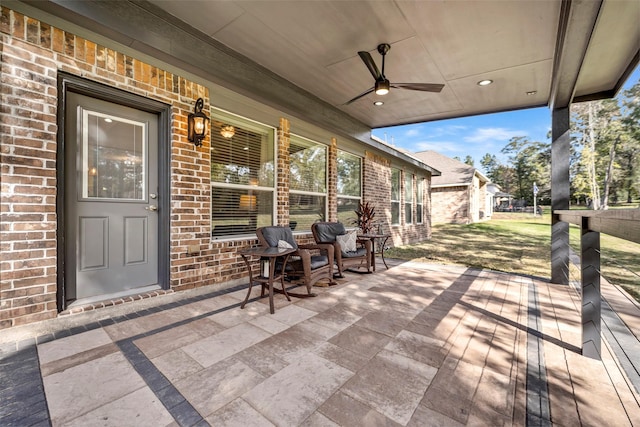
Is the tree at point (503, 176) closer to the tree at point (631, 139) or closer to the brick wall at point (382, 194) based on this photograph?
the brick wall at point (382, 194)

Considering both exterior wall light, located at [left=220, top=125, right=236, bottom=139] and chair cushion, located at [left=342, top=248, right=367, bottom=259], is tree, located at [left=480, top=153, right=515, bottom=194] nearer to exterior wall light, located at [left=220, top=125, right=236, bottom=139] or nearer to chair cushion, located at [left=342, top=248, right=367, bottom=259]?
chair cushion, located at [left=342, top=248, right=367, bottom=259]

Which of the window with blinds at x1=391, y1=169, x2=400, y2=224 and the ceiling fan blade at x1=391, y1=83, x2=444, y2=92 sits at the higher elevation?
the ceiling fan blade at x1=391, y1=83, x2=444, y2=92

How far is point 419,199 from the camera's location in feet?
33.2

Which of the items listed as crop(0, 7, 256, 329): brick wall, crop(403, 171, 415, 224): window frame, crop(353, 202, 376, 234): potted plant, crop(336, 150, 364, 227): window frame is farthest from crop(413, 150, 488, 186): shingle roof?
crop(0, 7, 256, 329): brick wall

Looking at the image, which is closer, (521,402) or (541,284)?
(521,402)

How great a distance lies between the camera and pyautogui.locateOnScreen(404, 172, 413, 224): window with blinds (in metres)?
9.03

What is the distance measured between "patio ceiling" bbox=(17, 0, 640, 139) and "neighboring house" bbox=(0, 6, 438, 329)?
27cm

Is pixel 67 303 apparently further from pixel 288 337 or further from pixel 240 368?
pixel 288 337

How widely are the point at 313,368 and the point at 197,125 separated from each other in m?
2.87

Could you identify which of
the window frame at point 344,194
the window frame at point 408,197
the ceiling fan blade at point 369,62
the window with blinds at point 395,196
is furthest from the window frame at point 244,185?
the window frame at point 408,197

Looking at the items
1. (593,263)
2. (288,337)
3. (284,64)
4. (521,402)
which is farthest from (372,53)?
(521,402)

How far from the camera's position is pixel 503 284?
12.8 feet

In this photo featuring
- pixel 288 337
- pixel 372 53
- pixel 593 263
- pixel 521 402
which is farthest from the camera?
pixel 372 53

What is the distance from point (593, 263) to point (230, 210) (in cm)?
391
